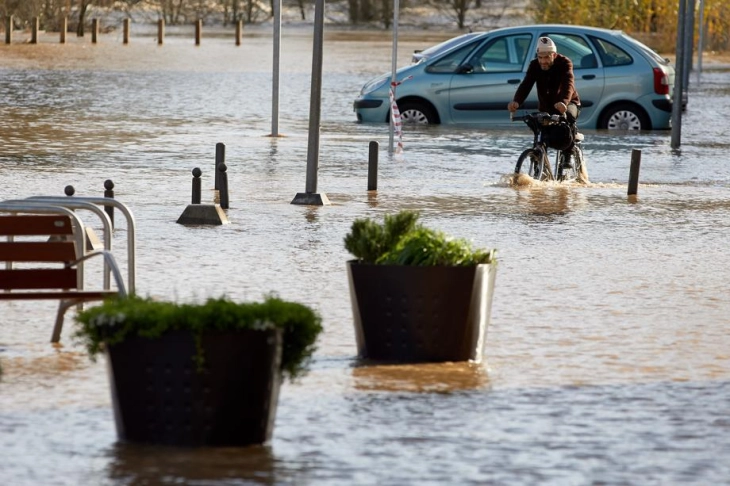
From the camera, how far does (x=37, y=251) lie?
8797 mm

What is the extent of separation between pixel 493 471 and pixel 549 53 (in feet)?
37.7

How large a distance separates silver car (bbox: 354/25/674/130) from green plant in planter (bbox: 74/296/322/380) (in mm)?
18054

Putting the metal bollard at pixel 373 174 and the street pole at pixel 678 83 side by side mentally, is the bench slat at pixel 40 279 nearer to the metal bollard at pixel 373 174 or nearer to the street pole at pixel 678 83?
the metal bollard at pixel 373 174

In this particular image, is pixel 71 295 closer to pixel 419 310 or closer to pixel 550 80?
pixel 419 310

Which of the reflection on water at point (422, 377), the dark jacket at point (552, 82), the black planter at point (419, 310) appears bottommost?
the reflection on water at point (422, 377)

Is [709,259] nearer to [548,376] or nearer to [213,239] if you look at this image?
[213,239]

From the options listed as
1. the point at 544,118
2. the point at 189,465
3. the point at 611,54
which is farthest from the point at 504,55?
the point at 189,465

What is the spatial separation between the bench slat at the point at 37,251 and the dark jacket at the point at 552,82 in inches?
353

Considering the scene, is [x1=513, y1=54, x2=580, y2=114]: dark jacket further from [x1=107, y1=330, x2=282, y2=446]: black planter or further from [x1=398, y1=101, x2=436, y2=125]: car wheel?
[x1=107, y1=330, x2=282, y2=446]: black planter

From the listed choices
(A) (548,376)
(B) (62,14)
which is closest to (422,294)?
(A) (548,376)

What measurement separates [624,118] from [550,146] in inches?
309

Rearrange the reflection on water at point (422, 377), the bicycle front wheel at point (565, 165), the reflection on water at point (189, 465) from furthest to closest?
the bicycle front wheel at point (565, 165)
the reflection on water at point (422, 377)
the reflection on water at point (189, 465)

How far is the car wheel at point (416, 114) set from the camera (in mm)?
25109

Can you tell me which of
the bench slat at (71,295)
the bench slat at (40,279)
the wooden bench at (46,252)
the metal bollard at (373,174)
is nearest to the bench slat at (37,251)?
the wooden bench at (46,252)
